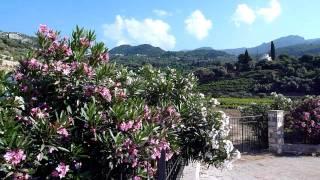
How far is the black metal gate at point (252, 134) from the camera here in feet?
50.4

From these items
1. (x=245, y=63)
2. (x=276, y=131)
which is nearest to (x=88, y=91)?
(x=276, y=131)

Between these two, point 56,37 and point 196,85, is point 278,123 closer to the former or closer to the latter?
point 196,85

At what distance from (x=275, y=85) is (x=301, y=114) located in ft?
127

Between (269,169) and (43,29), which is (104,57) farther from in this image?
(269,169)

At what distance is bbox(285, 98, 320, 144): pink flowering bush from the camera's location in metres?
14.7

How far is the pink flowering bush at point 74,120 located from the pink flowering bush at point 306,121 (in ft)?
31.0

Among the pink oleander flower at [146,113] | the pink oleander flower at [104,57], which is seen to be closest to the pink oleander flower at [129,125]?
the pink oleander flower at [146,113]

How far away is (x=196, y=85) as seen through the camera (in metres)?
8.60

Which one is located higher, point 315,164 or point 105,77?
point 105,77

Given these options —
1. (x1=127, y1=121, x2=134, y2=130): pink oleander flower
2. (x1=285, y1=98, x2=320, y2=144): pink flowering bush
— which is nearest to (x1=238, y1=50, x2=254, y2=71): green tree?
(x1=285, y1=98, x2=320, y2=144): pink flowering bush

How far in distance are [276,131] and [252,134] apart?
4.43 feet

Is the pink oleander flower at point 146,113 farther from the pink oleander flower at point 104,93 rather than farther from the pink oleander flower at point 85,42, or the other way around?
the pink oleander flower at point 85,42

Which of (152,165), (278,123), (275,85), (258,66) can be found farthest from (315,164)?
(258,66)

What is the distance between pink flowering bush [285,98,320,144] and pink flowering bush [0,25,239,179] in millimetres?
9447
